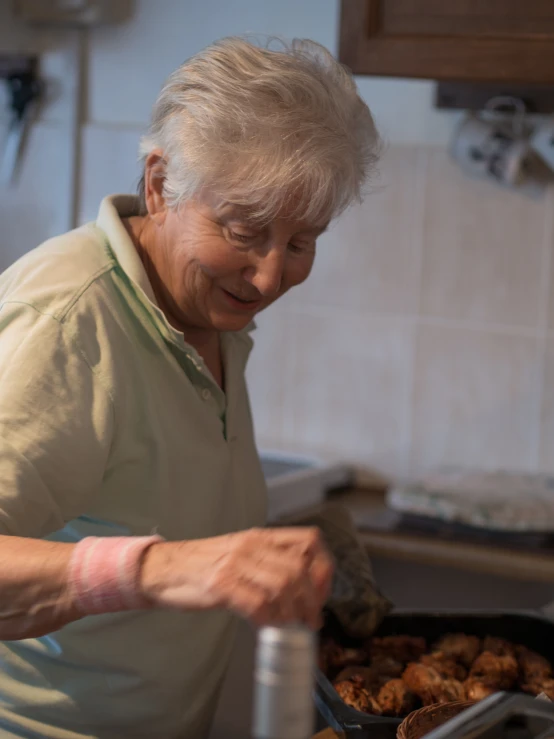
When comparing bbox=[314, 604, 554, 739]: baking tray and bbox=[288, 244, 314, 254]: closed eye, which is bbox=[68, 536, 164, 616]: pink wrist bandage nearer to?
bbox=[288, 244, 314, 254]: closed eye

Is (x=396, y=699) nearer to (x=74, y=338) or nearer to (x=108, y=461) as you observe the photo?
(x=108, y=461)

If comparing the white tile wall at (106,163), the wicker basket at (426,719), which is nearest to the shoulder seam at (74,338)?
the wicker basket at (426,719)

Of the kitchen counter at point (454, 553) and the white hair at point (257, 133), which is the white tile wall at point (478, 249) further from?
the white hair at point (257, 133)

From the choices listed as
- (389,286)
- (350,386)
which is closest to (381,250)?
(389,286)

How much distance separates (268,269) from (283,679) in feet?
1.84

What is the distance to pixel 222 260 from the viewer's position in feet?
3.38

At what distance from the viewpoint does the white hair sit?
0.99 m

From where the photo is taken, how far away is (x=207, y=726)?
1.24 m

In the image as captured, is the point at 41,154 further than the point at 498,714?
Yes

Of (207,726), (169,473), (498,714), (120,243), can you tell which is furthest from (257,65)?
(207,726)

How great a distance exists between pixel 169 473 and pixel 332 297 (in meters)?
1.12

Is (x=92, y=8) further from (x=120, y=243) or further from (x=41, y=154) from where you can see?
(x=120, y=243)

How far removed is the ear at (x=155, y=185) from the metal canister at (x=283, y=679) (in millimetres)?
627

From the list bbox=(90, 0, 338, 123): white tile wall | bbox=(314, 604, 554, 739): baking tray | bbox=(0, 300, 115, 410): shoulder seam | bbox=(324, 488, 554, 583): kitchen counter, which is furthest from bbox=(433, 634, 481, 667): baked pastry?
bbox=(90, 0, 338, 123): white tile wall
